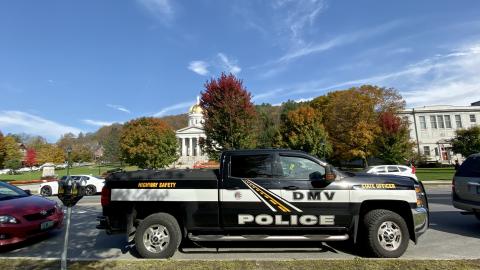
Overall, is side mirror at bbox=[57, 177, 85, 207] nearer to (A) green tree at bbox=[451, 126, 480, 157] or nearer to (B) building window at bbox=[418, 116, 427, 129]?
(A) green tree at bbox=[451, 126, 480, 157]

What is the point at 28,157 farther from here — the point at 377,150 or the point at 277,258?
the point at 277,258

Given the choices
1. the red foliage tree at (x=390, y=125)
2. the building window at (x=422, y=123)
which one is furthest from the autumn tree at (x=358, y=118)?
the building window at (x=422, y=123)

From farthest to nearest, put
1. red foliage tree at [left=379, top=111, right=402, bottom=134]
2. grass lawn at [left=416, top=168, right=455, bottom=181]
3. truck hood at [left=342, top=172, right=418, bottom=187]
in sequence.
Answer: red foliage tree at [left=379, top=111, right=402, bottom=134] → grass lawn at [left=416, top=168, right=455, bottom=181] → truck hood at [left=342, top=172, right=418, bottom=187]

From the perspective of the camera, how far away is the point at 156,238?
5910 mm

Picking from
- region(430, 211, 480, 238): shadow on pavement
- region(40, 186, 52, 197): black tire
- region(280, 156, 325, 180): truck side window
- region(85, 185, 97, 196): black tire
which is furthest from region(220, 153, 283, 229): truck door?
region(40, 186, 52, 197): black tire

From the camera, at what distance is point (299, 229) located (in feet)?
19.1

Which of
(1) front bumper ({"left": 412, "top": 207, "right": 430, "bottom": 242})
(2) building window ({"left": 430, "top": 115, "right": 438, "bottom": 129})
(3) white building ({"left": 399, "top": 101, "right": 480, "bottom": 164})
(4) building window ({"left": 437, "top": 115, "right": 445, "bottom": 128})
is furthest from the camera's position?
(2) building window ({"left": 430, "top": 115, "right": 438, "bottom": 129})

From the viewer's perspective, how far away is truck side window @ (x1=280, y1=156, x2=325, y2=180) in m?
5.94

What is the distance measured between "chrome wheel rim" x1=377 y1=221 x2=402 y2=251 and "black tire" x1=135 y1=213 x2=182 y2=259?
3.66 metres

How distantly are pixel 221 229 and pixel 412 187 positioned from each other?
3.61 metres

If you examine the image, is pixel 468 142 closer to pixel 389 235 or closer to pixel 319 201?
pixel 389 235

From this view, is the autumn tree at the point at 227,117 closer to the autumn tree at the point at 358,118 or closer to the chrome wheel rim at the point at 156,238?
the autumn tree at the point at 358,118

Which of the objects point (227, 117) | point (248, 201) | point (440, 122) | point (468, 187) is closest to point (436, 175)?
point (227, 117)

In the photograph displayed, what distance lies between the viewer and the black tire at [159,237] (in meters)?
5.82
